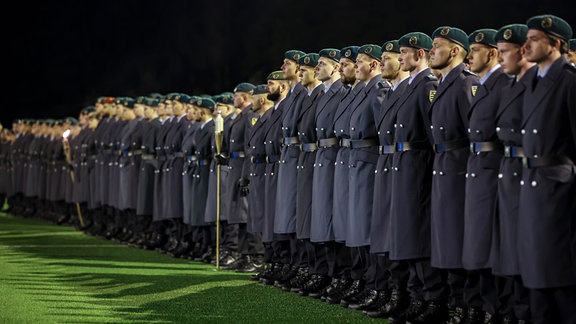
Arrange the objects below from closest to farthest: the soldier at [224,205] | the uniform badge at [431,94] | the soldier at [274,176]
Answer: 1. the uniform badge at [431,94]
2. the soldier at [274,176]
3. the soldier at [224,205]

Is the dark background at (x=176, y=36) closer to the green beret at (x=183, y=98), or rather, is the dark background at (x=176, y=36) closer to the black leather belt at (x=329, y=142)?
the green beret at (x=183, y=98)

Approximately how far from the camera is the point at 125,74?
3269cm

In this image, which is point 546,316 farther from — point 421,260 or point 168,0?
point 168,0

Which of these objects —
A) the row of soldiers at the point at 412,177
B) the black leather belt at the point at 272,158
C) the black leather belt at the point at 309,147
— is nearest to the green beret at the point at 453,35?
the row of soldiers at the point at 412,177

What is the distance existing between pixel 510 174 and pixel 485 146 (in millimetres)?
443

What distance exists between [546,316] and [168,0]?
983 inches

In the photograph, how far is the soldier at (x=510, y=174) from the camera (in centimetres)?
721

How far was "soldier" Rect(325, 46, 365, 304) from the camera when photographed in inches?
391

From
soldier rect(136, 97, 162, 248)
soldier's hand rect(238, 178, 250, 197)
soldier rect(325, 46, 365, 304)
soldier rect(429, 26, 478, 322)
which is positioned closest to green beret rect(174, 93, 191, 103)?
soldier rect(136, 97, 162, 248)

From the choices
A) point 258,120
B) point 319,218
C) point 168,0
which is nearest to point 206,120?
point 258,120

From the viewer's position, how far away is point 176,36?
30.4 metres

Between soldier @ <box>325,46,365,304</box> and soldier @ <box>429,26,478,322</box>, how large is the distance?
1705 millimetres

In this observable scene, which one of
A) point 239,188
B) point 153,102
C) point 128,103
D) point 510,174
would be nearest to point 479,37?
point 510,174

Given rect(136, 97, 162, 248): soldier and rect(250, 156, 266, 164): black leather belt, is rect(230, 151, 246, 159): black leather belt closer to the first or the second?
rect(250, 156, 266, 164): black leather belt
